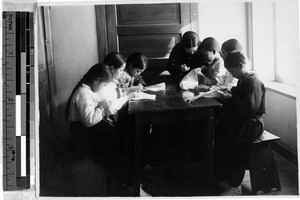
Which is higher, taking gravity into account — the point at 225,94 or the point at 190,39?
the point at 190,39

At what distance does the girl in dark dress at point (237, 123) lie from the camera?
1.30m

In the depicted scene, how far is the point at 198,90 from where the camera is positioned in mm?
1340

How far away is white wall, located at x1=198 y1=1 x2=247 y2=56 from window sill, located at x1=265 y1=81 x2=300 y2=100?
15 cm

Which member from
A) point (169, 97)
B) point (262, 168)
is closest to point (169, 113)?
point (169, 97)

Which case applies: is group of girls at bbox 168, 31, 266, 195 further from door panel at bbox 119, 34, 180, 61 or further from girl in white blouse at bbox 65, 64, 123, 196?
girl in white blouse at bbox 65, 64, 123, 196

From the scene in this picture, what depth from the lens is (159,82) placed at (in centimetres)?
135

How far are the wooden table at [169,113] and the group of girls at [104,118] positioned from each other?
37mm

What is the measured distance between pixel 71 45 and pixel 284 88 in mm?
766

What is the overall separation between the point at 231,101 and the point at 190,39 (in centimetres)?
26

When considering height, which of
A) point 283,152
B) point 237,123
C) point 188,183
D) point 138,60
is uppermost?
point 138,60

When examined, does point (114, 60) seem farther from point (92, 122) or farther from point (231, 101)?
point (231, 101)

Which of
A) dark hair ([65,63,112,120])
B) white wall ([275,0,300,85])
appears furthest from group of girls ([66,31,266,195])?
white wall ([275,0,300,85])

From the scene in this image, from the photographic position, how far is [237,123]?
1316 mm

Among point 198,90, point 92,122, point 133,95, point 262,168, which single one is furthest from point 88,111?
point 262,168
